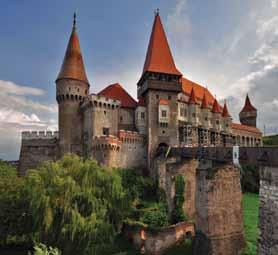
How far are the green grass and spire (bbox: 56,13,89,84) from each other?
22.2 metres

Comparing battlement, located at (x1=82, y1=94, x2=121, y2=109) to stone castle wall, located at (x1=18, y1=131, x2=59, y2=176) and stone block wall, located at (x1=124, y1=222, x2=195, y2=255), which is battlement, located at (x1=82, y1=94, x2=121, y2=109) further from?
stone block wall, located at (x1=124, y1=222, x2=195, y2=255)

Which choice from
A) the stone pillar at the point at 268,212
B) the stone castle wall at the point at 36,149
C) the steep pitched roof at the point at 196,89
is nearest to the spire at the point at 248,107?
the steep pitched roof at the point at 196,89

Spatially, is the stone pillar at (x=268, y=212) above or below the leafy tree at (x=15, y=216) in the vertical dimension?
above

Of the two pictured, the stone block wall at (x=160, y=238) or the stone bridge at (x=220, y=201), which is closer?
the stone bridge at (x=220, y=201)

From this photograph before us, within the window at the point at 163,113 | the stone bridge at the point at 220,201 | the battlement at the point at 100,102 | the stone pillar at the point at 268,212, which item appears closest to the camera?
the stone pillar at the point at 268,212

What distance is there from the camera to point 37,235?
14781 millimetres

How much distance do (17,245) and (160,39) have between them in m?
28.6

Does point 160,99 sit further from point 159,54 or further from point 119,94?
point 159,54

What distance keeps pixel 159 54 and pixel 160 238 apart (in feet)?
75.5

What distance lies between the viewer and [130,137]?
1094 inches

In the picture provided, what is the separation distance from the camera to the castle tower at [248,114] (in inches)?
2266

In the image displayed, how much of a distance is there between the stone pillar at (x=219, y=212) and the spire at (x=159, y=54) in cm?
1888

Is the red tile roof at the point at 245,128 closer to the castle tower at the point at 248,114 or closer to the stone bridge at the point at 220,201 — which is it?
the castle tower at the point at 248,114

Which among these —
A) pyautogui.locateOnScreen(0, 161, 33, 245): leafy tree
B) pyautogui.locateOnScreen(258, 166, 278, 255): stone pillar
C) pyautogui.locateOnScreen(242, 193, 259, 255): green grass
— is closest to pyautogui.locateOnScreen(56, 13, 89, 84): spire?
pyautogui.locateOnScreen(0, 161, 33, 245): leafy tree
